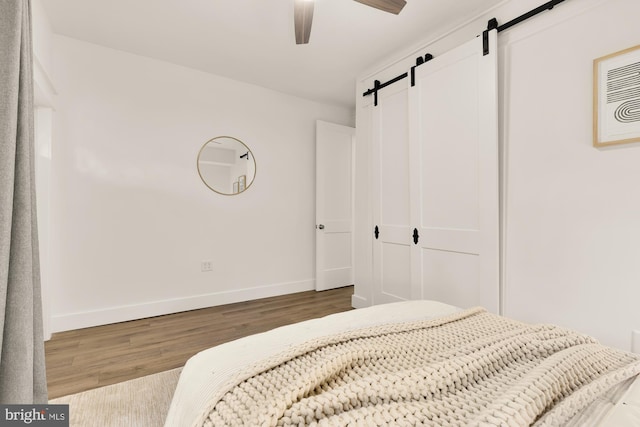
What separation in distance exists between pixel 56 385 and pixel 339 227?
10.6ft

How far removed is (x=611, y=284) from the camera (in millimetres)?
1694

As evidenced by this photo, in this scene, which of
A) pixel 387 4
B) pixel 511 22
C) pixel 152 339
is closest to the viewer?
pixel 387 4

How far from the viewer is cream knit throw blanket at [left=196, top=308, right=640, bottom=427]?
645 mm

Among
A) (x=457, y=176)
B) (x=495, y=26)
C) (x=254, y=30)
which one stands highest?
(x=254, y=30)

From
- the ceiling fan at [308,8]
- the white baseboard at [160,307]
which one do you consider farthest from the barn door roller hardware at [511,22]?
the white baseboard at [160,307]

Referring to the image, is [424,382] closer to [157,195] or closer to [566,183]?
[566,183]

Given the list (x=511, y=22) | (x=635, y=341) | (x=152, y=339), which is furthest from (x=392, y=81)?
(x=152, y=339)

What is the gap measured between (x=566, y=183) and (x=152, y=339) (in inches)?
128

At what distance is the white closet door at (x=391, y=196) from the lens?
289 centimetres

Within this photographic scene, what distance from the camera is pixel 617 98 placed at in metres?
1.66

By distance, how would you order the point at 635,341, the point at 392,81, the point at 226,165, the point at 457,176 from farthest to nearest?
the point at 226,165 < the point at 392,81 < the point at 457,176 < the point at 635,341

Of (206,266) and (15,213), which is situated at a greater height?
(15,213)

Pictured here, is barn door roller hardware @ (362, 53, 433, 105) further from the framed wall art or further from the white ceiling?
the framed wall art

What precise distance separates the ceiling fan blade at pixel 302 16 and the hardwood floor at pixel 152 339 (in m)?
2.41
